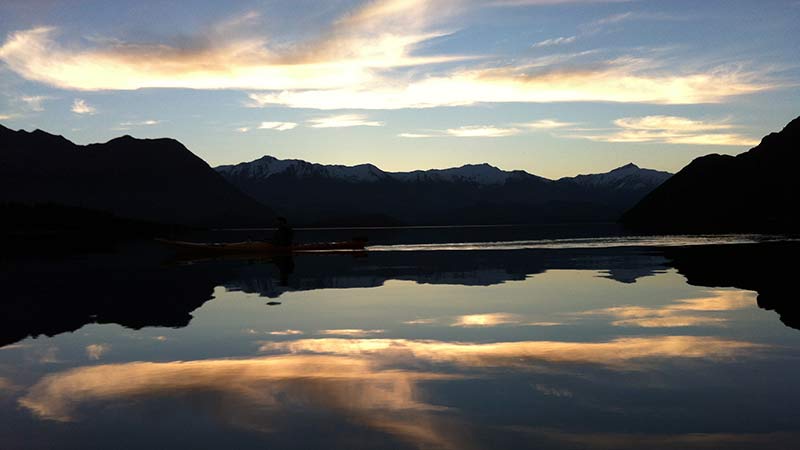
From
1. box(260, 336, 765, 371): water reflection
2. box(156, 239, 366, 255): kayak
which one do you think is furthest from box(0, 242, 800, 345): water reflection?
box(260, 336, 765, 371): water reflection

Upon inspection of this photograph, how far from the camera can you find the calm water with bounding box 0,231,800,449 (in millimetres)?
11375

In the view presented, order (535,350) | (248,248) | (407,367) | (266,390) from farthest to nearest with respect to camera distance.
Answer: (248,248) → (535,350) → (407,367) → (266,390)

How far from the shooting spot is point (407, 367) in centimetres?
1603

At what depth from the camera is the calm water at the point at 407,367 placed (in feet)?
37.3

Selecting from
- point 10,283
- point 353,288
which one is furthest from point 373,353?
point 10,283

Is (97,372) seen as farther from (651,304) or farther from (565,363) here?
(651,304)

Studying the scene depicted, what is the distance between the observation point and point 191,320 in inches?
948

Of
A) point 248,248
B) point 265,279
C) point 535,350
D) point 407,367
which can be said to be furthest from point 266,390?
point 248,248

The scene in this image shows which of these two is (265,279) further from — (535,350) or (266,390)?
(266,390)

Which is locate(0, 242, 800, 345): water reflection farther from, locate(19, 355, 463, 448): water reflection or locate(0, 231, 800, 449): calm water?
locate(19, 355, 463, 448): water reflection

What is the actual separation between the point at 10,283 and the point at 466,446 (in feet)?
124

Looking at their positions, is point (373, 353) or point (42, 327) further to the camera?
point (42, 327)

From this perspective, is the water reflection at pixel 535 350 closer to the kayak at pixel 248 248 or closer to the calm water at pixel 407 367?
the calm water at pixel 407 367

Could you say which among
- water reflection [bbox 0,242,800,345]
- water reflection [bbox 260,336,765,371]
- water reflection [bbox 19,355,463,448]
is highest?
water reflection [bbox 19,355,463,448]
